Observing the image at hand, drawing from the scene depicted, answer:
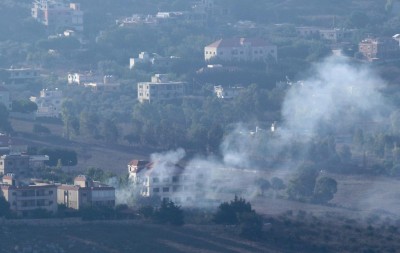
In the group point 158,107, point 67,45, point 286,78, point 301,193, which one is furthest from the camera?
point 67,45

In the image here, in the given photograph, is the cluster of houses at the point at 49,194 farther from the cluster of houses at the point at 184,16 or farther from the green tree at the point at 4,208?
the cluster of houses at the point at 184,16

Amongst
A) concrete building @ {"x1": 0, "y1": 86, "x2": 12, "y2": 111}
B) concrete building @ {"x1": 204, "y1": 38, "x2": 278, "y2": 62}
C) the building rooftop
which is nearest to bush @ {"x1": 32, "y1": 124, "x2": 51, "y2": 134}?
concrete building @ {"x1": 0, "y1": 86, "x2": 12, "y2": 111}

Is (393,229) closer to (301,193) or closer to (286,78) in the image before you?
(301,193)

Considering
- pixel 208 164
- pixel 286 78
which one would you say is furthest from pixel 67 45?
pixel 208 164

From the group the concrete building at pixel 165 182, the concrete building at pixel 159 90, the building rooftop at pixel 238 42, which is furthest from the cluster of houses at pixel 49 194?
the building rooftop at pixel 238 42

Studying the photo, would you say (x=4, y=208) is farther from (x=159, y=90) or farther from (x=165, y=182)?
(x=159, y=90)

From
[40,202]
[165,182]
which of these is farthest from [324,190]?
[40,202]
